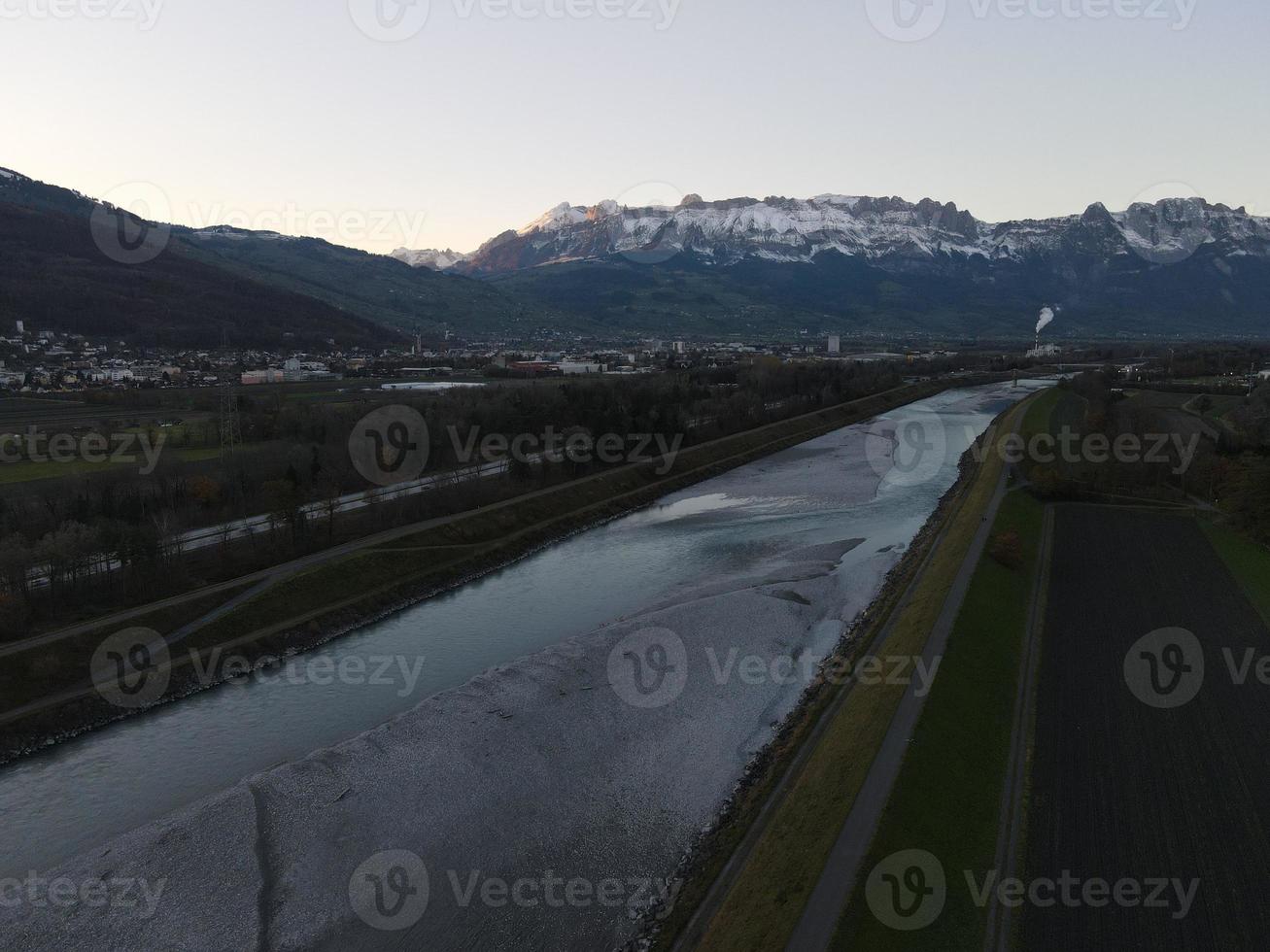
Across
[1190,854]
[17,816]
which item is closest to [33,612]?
[17,816]

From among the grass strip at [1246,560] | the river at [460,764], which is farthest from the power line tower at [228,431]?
the grass strip at [1246,560]

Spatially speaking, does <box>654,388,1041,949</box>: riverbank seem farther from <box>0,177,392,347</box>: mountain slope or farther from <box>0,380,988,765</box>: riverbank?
<box>0,177,392,347</box>: mountain slope

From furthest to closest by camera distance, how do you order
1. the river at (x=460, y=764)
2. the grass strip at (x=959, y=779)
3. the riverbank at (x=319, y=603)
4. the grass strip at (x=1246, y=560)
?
the grass strip at (x=1246, y=560)
the riverbank at (x=319, y=603)
the river at (x=460, y=764)
the grass strip at (x=959, y=779)

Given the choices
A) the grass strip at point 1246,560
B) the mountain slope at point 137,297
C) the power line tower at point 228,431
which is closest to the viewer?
the grass strip at point 1246,560

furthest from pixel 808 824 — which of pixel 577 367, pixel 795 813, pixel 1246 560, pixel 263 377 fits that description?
pixel 577 367

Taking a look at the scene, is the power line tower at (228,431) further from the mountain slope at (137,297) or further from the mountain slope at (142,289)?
the mountain slope at (137,297)

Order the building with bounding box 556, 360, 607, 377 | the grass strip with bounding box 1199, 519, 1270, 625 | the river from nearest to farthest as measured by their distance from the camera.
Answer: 1. the river
2. the grass strip with bounding box 1199, 519, 1270, 625
3. the building with bounding box 556, 360, 607, 377

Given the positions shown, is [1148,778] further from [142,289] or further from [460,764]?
[142,289]

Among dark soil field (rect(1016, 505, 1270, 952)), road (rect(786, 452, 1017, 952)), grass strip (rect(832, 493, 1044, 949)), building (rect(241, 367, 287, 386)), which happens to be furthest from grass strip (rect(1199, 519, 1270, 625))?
building (rect(241, 367, 287, 386))
